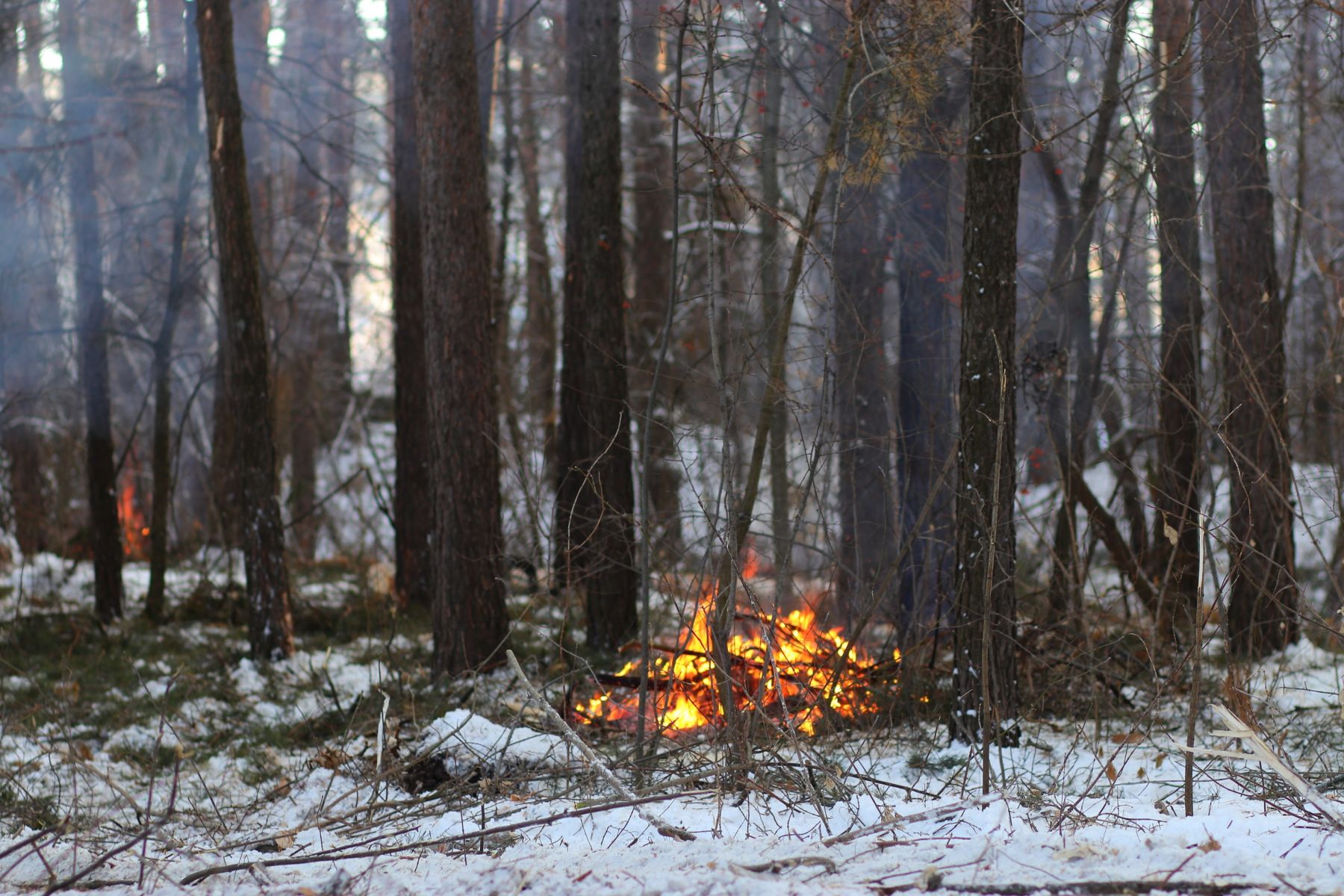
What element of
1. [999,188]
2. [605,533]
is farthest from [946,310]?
[605,533]

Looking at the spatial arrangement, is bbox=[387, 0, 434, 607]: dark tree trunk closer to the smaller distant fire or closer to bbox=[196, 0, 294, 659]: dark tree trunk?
bbox=[196, 0, 294, 659]: dark tree trunk

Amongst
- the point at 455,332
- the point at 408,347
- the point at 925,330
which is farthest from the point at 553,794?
the point at 408,347

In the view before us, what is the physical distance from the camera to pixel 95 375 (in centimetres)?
1073

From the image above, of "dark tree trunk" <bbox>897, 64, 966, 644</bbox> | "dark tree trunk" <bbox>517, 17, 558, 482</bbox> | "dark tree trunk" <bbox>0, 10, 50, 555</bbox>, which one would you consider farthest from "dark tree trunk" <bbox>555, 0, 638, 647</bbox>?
"dark tree trunk" <bbox>517, 17, 558, 482</bbox>

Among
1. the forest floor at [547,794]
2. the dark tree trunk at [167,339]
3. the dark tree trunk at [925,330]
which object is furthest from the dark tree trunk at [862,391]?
the dark tree trunk at [167,339]

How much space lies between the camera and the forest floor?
3246 millimetres

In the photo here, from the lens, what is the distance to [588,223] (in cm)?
952

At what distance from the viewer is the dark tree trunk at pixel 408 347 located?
11.4 m

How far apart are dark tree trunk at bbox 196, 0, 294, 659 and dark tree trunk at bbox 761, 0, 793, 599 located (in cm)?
428

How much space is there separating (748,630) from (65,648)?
6421 mm

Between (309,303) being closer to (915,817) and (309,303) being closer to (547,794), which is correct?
(547,794)

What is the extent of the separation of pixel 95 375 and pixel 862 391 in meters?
7.49

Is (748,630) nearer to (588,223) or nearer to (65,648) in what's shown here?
(588,223)

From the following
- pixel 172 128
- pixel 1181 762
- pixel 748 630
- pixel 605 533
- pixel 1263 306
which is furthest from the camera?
pixel 172 128
